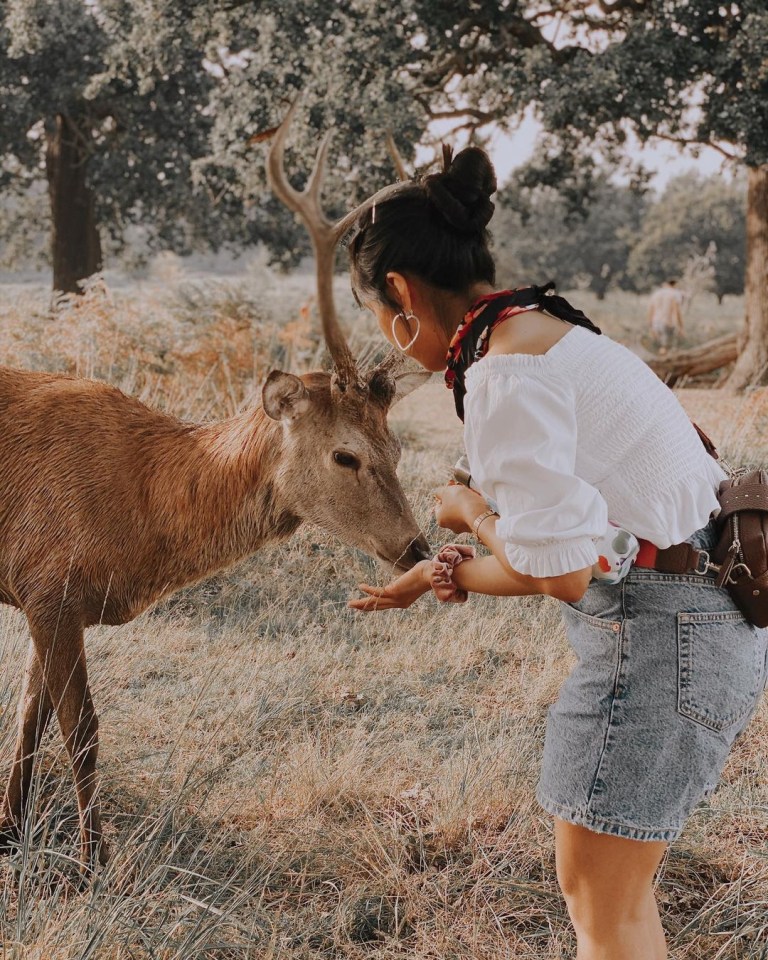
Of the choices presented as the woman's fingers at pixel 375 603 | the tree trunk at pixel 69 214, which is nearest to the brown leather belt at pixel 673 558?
the woman's fingers at pixel 375 603

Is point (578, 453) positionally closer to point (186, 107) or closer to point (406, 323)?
point (406, 323)

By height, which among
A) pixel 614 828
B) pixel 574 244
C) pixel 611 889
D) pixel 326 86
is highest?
pixel 574 244

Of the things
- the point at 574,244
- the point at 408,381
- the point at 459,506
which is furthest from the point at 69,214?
the point at 574,244

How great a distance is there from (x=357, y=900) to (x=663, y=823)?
1337mm

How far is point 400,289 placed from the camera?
193cm

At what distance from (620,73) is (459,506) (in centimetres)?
1135

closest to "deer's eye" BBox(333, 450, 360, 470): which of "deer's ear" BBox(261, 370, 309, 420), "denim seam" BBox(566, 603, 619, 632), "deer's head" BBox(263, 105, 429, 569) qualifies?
"deer's head" BBox(263, 105, 429, 569)

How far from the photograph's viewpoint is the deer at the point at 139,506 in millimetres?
2928

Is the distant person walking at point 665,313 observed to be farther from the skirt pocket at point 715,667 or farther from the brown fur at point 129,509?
the skirt pocket at point 715,667

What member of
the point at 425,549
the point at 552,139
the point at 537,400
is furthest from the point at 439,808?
the point at 552,139

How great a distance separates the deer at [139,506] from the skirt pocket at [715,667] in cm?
129

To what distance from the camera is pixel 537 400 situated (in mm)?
1591

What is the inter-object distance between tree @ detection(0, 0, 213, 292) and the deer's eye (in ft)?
42.7

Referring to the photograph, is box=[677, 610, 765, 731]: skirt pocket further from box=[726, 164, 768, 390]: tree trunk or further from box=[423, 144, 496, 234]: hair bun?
box=[726, 164, 768, 390]: tree trunk
